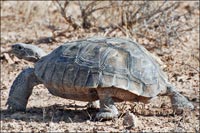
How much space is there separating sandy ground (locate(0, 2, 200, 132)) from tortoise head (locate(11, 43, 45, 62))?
1.69ft

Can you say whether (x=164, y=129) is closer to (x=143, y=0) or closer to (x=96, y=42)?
(x=96, y=42)

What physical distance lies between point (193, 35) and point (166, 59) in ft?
5.01

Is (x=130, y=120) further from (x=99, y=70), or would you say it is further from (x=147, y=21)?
(x=147, y=21)

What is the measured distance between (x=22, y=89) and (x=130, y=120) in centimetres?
134

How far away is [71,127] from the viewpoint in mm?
5637

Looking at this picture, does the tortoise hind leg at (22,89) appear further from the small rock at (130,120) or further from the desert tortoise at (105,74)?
the small rock at (130,120)

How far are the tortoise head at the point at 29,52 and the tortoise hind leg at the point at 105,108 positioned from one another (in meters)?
1.17

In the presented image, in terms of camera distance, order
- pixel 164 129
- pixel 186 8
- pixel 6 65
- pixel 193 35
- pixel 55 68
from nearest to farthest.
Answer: pixel 164 129, pixel 55 68, pixel 6 65, pixel 193 35, pixel 186 8

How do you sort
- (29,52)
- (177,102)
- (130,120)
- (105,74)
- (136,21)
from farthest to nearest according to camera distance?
1. (136,21)
2. (29,52)
3. (177,102)
4. (105,74)
5. (130,120)

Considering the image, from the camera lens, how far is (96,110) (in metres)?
6.36

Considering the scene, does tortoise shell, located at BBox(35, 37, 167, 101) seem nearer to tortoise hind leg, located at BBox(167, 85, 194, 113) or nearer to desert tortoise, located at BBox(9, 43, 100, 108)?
tortoise hind leg, located at BBox(167, 85, 194, 113)

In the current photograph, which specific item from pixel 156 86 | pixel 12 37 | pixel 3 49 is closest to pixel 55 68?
pixel 156 86

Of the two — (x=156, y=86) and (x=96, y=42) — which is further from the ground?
(x=96, y=42)

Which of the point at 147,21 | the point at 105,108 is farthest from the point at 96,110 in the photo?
the point at 147,21
